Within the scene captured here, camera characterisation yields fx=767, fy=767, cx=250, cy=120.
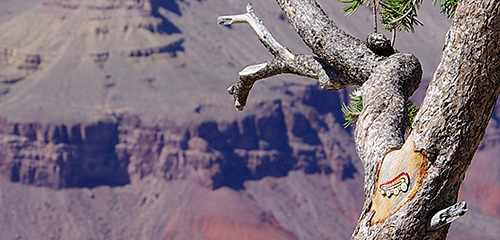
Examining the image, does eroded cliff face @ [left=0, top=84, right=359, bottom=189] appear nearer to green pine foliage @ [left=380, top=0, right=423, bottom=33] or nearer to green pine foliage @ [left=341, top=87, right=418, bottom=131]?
green pine foliage @ [left=341, top=87, right=418, bottom=131]

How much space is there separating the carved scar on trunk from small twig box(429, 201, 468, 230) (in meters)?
0.16

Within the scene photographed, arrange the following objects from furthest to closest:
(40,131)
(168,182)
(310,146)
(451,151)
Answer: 1. (310,146)
2. (168,182)
3. (40,131)
4. (451,151)

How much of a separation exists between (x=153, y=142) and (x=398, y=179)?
85.0 meters

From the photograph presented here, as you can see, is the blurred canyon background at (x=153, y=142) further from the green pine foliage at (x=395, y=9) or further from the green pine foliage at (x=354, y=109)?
the green pine foliage at (x=395, y=9)

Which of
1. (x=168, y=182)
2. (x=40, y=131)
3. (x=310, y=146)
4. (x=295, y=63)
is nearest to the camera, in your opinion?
(x=295, y=63)

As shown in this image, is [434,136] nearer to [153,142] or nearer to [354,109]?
[354,109]

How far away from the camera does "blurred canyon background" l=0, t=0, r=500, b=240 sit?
86312 millimetres

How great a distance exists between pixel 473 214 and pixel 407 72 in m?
101

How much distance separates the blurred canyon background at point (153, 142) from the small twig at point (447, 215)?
8199cm

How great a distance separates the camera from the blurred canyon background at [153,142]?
283 feet

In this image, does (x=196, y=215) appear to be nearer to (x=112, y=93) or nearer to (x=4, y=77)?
(x=112, y=93)

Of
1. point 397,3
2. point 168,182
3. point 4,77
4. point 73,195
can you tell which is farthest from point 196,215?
point 397,3

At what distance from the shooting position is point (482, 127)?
3.68 m

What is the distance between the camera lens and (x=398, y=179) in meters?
3.81
